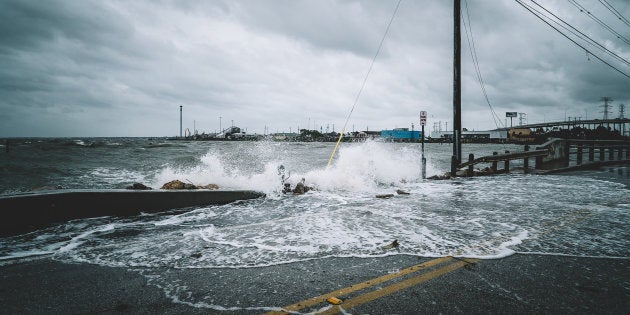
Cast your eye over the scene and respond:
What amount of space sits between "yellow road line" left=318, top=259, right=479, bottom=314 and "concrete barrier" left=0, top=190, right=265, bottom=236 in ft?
20.1

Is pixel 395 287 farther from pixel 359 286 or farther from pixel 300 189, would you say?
pixel 300 189

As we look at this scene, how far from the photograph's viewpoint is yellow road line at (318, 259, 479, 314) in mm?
2729

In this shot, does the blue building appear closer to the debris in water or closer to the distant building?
the distant building

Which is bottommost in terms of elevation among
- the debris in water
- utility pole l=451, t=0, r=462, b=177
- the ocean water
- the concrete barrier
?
the ocean water

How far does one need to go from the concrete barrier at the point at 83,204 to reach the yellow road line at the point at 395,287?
6.13 meters

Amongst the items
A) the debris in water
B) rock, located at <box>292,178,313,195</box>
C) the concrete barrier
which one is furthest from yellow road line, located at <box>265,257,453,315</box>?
rock, located at <box>292,178,313,195</box>

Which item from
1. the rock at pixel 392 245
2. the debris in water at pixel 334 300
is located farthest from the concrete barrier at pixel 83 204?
the debris in water at pixel 334 300

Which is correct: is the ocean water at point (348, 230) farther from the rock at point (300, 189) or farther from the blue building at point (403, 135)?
the blue building at point (403, 135)

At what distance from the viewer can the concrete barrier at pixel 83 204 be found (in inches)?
212

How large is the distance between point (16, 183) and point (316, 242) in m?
16.1

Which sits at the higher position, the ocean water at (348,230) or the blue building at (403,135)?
the blue building at (403,135)

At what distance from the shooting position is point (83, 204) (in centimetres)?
628

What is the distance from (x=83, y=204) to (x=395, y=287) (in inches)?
267

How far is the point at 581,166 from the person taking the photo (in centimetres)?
1652
